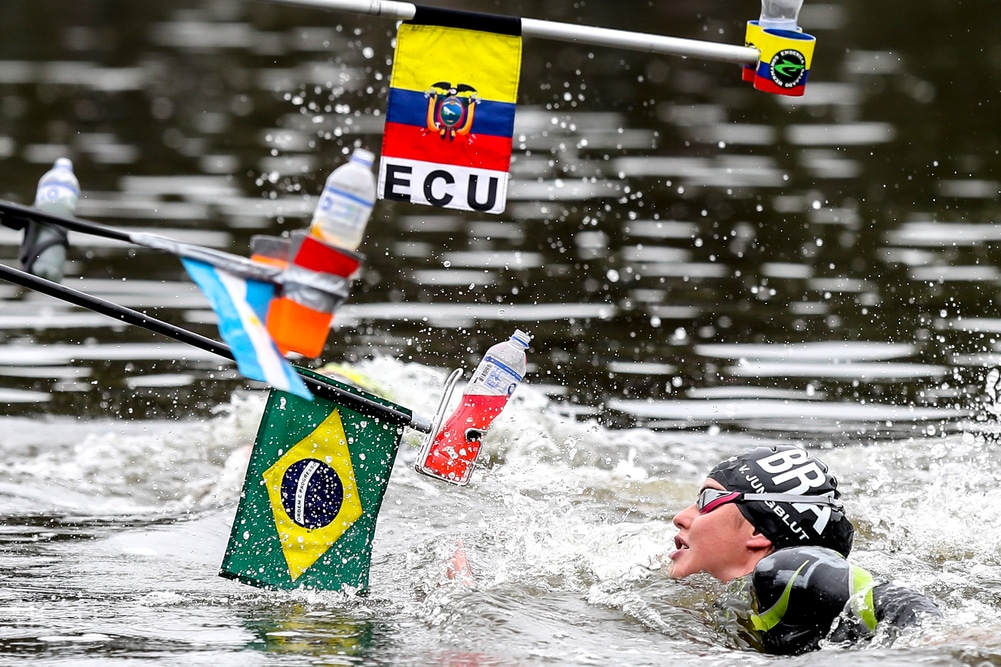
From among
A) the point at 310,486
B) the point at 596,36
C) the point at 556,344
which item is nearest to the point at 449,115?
the point at 596,36

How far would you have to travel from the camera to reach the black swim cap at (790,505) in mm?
6336

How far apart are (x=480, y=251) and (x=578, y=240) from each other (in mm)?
1134

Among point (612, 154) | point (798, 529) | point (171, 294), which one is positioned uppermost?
point (612, 154)

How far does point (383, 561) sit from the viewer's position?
7324mm

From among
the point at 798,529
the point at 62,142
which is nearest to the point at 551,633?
the point at 798,529

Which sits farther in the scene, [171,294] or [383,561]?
[171,294]

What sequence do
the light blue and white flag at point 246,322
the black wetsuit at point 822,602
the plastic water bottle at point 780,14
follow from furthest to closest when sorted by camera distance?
the plastic water bottle at point 780,14 < the black wetsuit at point 822,602 < the light blue and white flag at point 246,322

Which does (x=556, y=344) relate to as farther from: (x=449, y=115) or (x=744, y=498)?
(x=744, y=498)

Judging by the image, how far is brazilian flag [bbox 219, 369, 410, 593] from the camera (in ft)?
21.0

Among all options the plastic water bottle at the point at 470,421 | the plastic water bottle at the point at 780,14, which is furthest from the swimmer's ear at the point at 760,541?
the plastic water bottle at the point at 780,14

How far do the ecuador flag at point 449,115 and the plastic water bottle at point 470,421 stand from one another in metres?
1.02

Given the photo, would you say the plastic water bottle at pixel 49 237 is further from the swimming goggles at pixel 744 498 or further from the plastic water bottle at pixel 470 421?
the swimming goggles at pixel 744 498

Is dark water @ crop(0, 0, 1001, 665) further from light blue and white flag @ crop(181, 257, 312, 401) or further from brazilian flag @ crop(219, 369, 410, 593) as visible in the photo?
light blue and white flag @ crop(181, 257, 312, 401)

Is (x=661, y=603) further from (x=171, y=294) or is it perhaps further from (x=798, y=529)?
(x=171, y=294)
